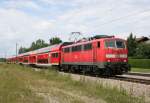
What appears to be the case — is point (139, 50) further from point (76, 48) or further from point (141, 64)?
point (76, 48)

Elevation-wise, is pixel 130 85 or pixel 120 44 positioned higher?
pixel 120 44

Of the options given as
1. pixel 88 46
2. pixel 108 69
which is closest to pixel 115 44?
pixel 108 69

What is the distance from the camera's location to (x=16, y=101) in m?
11.3

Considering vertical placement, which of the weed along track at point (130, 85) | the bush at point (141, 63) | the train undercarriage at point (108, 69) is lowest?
the weed along track at point (130, 85)

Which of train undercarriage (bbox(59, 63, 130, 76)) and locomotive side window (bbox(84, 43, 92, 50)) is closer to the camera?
train undercarriage (bbox(59, 63, 130, 76))

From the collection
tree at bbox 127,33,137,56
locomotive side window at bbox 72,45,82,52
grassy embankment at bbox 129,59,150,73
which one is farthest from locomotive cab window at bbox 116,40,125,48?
tree at bbox 127,33,137,56

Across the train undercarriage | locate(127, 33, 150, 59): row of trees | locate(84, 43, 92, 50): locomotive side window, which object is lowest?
the train undercarriage

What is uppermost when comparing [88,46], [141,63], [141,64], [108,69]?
[88,46]

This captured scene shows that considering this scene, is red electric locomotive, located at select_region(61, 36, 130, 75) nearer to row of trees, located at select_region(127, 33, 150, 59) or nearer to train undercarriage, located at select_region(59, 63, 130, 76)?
train undercarriage, located at select_region(59, 63, 130, 76)

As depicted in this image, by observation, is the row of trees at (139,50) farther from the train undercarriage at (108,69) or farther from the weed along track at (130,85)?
the weed along track at (130,85)

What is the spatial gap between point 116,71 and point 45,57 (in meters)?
24.0

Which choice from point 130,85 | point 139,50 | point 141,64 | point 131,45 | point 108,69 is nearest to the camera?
point 130,85

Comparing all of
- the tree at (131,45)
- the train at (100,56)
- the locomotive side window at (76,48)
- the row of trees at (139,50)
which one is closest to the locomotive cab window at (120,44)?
the train at (100,56)

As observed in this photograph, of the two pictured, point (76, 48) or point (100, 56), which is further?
point (76, 48)
